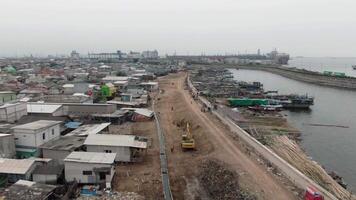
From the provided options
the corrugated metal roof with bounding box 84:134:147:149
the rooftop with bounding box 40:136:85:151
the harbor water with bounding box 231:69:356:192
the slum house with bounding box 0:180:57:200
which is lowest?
the harbor water with bounding box 231:69:356:192

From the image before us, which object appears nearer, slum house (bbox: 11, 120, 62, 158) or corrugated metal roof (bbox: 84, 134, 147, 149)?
slum house (bbox: 11, 120, 62, 158)

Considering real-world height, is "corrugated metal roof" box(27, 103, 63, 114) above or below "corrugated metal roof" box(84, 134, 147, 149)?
above

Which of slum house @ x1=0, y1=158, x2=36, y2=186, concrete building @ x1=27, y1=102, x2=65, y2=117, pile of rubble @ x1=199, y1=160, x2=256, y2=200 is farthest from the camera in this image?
concrete building @ x1=27, y1=102, x2=65, y2=117

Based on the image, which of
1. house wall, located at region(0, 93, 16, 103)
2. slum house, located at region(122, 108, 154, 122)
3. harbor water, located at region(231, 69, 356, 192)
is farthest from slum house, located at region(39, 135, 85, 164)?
house wall, located at region(0, 93, 16, 103)

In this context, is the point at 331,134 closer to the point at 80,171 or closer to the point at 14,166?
the point at 80,171

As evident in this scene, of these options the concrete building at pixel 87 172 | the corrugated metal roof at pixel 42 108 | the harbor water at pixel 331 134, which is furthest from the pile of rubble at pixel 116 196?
the corrugated metal roof at pixel 42 108

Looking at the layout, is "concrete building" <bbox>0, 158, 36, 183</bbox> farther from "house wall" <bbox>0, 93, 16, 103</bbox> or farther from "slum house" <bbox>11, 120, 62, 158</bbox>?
"house wall" <bbox>0, 93, 16, 103</bbox>

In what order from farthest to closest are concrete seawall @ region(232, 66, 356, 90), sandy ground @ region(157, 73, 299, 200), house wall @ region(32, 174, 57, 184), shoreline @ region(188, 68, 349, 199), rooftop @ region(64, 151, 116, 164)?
1. concrete seawall @ region(232, 66, 356, 90)
2. shoreline @ region(188, 68, 349, 199)
3. rooftop @ region(64, 151, 116, 164)
4. house wall @ region(32, 174, 57, 184)
5. sandy ground @ region(157, 73, 299, 200)

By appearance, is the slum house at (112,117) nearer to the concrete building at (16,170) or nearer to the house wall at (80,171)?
the concrete building at (16,170)

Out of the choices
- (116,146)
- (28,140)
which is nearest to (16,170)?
(28,140)
